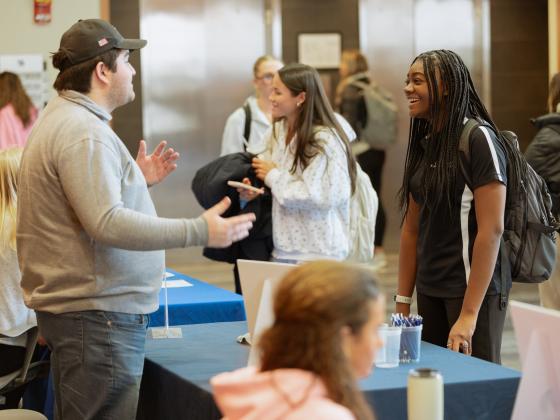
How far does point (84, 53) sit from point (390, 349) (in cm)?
120

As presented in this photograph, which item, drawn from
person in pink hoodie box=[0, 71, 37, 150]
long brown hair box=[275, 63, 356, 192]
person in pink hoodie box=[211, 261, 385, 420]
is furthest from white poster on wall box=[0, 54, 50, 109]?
person in pink hoodie box=[211, 261, 385, 420]

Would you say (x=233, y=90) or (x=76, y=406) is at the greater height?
(x=233, y=90)

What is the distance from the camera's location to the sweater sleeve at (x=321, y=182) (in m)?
4.41

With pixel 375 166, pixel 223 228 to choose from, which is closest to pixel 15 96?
pixel 375 166

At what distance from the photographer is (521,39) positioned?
1140 centimetres

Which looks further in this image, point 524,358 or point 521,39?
point 521,39

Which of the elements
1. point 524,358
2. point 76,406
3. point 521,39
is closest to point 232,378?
point 524,358

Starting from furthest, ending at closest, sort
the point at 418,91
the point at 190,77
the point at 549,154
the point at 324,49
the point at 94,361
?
the point at 324,49 < the point at 190,77 < the point at 549,154 < the point at 418,91 < the point at 94,361

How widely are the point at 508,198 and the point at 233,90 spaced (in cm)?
759

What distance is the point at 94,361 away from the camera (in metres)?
2.85

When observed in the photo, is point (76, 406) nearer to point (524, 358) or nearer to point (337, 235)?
point (524, 358)

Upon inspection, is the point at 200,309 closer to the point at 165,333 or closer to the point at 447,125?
the point at 165,333

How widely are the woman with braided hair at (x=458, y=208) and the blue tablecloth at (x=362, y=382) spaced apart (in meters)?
0.20

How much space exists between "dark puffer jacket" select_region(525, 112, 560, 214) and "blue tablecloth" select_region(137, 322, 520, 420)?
243cm
